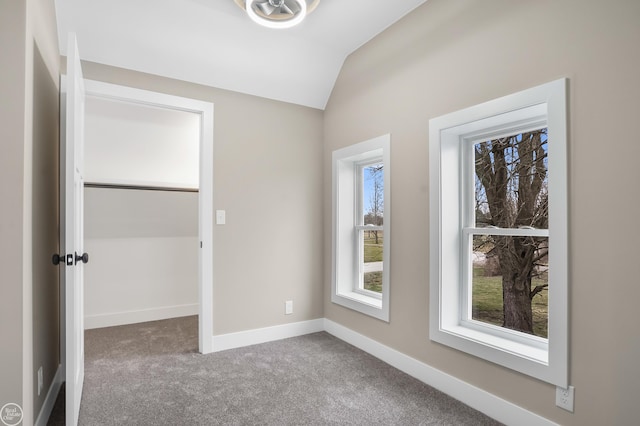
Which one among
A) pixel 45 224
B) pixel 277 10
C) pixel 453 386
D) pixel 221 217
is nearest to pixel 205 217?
pixel 221 217

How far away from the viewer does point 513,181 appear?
2271 millimetres

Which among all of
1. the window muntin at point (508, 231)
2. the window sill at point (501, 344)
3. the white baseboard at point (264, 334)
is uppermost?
the window muntin at point (508, 231)

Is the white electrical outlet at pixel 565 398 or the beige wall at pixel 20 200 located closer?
the beige wall at pixel 20 200

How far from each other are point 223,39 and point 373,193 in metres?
1.86

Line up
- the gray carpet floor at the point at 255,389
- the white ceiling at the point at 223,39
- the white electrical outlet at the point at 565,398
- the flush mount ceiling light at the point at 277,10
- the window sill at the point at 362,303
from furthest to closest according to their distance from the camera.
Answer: the window sill at the point at 362,303
the white ceiling at the point at 223,39
the flush mount ceiling light at the point at 277,10
the gray carpet floor at the point at 255,389
the white electrical outlet at the point at 565,398

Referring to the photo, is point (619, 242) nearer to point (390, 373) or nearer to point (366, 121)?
point (390, 373)

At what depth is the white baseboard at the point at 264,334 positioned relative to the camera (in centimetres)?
307

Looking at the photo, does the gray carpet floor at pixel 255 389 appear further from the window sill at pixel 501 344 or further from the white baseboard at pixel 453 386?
the window sill at pixel 501 344

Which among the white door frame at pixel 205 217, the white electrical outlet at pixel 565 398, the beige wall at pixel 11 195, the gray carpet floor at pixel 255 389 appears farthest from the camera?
the white door frame at pixel 205 217

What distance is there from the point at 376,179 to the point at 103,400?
2.70 m

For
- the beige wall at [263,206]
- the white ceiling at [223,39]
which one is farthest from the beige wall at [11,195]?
the beige wall at [263,206]

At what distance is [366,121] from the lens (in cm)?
304

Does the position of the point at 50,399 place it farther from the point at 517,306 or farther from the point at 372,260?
the point at 517,306

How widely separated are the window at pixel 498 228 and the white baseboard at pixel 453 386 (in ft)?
0.72
